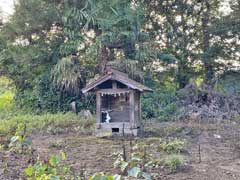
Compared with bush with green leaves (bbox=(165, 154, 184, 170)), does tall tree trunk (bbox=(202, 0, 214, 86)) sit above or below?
above

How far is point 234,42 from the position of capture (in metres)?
16.1

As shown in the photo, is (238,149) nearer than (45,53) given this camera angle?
Yes

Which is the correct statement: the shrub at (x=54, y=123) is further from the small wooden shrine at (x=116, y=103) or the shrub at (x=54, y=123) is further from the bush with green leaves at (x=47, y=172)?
the bush with green leaves at (x=47, y=172)

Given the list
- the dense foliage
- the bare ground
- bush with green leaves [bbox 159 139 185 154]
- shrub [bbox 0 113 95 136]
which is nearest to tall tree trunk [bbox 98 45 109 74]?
the dense foliage

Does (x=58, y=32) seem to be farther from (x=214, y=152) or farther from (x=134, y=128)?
(x=214, y=152)

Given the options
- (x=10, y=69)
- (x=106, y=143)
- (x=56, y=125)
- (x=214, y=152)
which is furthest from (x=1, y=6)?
(x=214, y=152)

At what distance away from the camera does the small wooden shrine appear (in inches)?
376

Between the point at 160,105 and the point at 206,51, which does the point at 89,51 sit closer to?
the point at 160,105

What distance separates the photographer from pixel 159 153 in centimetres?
730

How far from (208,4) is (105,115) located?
9.04 m

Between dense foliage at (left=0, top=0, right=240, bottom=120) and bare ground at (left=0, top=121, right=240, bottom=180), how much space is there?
2898 mm

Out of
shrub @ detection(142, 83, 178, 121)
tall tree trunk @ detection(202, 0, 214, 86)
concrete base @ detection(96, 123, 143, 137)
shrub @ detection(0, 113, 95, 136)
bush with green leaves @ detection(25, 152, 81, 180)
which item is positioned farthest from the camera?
tall tree trunk @ detection(202, 0, 214, 86)

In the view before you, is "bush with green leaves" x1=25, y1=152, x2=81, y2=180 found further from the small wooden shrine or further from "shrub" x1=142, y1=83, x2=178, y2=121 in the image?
"shrub" x1=142, y1=83, x2=178, y2=121

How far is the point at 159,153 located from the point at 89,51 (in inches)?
289
